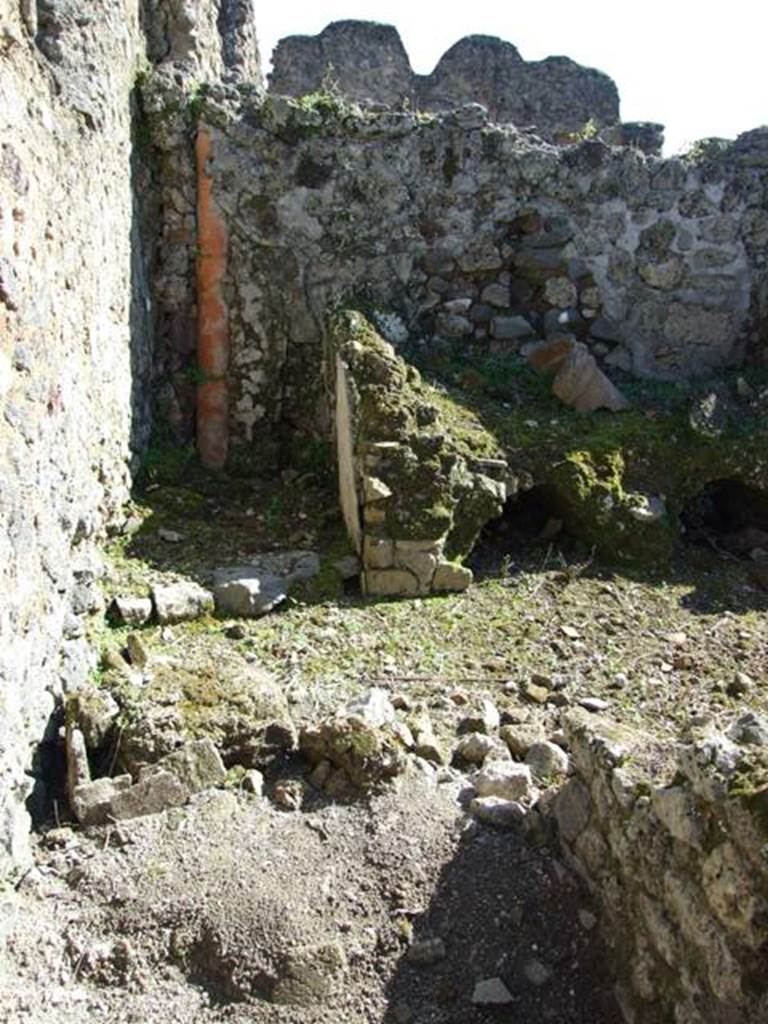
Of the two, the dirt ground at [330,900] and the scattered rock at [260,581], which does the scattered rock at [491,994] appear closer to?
the dirt ground at [330,900]

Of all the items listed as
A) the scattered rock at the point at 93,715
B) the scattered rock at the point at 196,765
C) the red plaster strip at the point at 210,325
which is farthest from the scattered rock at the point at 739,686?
the red plaster strip at the point at 210,325

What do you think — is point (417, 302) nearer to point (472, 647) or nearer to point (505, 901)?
point (472, 647)

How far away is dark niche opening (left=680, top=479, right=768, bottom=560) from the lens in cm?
555

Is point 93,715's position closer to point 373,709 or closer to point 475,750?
point 373,709

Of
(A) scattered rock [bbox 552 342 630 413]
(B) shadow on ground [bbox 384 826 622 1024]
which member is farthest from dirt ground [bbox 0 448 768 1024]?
(A) scattered rock [bbox 552 342 630 413]

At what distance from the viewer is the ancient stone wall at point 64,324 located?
3.04m

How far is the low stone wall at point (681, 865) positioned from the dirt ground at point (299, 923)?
116mm

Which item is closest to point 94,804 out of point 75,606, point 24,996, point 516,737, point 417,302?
point 24,996

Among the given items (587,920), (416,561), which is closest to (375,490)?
(416,561)

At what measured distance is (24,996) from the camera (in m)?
2.45

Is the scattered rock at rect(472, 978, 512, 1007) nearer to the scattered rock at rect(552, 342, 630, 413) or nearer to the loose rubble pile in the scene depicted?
the loose rubble pile

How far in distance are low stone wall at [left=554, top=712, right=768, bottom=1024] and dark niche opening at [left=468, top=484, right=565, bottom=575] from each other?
2.44m

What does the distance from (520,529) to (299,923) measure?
3.15 metres

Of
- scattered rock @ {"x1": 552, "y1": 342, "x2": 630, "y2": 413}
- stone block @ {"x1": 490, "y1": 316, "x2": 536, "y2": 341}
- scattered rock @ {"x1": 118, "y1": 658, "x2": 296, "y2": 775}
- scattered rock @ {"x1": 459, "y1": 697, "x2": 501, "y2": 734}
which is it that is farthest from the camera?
stone block @ {"x1": 490, "y1": 316, "x2": 536, "y2": 341}
